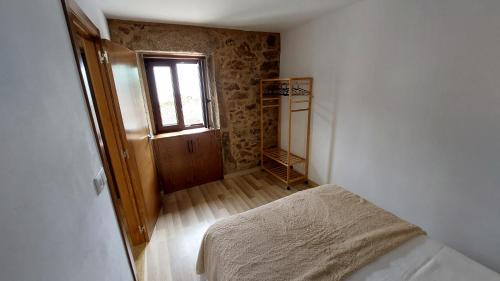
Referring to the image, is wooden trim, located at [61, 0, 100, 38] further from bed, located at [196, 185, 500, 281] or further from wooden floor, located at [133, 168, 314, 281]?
wooden floor, located at [133, 168, 314, 281]

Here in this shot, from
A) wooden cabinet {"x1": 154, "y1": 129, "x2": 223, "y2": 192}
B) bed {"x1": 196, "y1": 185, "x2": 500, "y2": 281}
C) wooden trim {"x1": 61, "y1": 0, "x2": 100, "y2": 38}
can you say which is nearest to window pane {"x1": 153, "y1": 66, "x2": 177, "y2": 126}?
wooden cabinet {"x1": 154, "y1": 129, "x2": 223, "y2": 192}

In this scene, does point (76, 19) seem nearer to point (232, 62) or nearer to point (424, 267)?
point (232, 62)

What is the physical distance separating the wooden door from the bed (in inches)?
36.3

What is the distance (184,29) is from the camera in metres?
2.48

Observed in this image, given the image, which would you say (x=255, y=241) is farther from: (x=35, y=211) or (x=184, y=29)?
(x=184, y=29)

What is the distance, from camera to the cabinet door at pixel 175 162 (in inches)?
106

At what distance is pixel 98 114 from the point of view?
1.51m

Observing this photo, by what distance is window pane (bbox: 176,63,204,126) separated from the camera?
2.80 meters

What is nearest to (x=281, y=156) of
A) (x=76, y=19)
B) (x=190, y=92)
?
(x=190, y=92)

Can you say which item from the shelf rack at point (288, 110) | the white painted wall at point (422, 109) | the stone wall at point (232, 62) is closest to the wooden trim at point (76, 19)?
the stone wall at point (232, 62)

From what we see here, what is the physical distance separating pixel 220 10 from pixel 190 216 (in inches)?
90.8

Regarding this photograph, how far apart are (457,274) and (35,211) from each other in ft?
5.80

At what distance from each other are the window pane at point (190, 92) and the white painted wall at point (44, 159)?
6.23 ft

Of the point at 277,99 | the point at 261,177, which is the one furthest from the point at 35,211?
the point at 277,99
